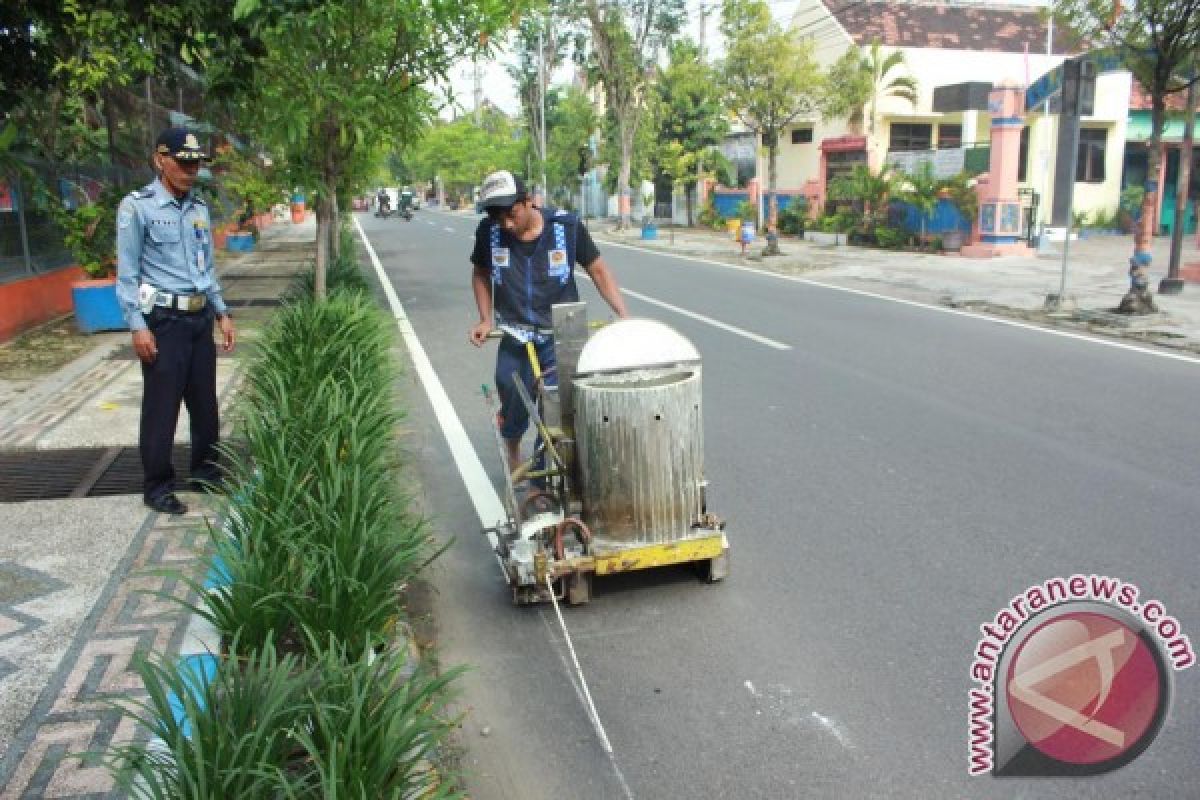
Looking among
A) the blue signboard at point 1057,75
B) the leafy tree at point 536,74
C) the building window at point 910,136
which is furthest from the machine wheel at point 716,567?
the leafy tree at point 536,74

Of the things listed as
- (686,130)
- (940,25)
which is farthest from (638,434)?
(686,130)

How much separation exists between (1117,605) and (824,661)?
3.75 ft

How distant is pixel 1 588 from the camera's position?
14.4 ft

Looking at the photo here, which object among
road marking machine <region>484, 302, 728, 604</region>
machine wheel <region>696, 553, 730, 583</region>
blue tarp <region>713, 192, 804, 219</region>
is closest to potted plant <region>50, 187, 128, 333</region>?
road marking machine <region>484, 302, 728, 604</region>

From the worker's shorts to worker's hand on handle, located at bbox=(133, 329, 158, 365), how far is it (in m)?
1.75

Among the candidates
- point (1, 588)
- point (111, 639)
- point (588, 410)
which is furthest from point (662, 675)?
point (1, 588)

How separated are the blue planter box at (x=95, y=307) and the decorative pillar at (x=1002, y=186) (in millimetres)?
18253

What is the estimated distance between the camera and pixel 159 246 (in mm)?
5281

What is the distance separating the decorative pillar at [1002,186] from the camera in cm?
2273

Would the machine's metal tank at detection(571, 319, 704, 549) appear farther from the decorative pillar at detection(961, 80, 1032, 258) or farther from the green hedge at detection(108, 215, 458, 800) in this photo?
the decorative pillar at detection(961, 80, 1032, 258)

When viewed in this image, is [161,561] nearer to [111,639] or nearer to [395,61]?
[111,639]

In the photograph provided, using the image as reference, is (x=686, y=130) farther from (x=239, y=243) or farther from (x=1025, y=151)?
(x=239, y=243)

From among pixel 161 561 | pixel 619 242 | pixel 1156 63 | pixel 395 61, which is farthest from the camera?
pixel 619 242

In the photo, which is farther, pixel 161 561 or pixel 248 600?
pixel 161 561
